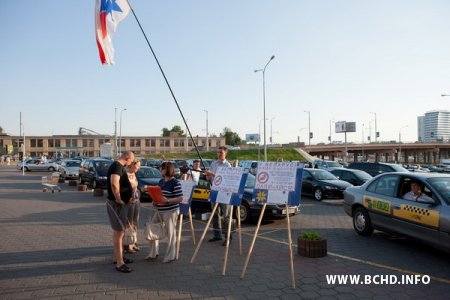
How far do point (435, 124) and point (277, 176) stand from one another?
17213 centimetres

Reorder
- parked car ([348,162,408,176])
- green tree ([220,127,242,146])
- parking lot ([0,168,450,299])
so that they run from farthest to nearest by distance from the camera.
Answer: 1. green tree ([220,127,242,146])
2. parked car ([348,162,408,176])
3. parking lot ([0,168,450,299])

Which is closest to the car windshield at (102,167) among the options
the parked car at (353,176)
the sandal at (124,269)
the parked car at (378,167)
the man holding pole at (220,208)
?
the parked car at (353,176)

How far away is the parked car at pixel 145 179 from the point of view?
47.7 feet

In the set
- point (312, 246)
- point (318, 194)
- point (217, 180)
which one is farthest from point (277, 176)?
point (318, 194)

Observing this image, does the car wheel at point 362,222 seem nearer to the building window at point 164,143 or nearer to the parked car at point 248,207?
the parked car at point 248,207

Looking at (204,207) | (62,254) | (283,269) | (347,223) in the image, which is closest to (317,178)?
(347,223)

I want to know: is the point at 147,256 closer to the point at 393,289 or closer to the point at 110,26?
the point at 393,289

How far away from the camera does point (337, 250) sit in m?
7.12

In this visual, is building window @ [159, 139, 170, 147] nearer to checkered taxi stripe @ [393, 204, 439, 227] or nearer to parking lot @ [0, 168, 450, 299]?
parking lot @ [0, 168, 450, 299]

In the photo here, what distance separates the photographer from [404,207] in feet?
23.3

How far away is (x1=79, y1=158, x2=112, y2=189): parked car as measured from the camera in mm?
19141

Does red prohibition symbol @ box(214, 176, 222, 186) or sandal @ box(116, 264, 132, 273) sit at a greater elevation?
red prohibition symbol @ box(214, 176, 222, 186)

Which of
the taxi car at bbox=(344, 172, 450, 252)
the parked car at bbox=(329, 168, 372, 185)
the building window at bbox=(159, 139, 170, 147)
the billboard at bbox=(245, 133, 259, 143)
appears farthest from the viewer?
the billboard at bbox=(245, 133, 259, 143)

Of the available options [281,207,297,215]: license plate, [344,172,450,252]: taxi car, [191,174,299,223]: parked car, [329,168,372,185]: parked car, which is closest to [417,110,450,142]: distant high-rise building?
[329,168,372,185]: parked car
